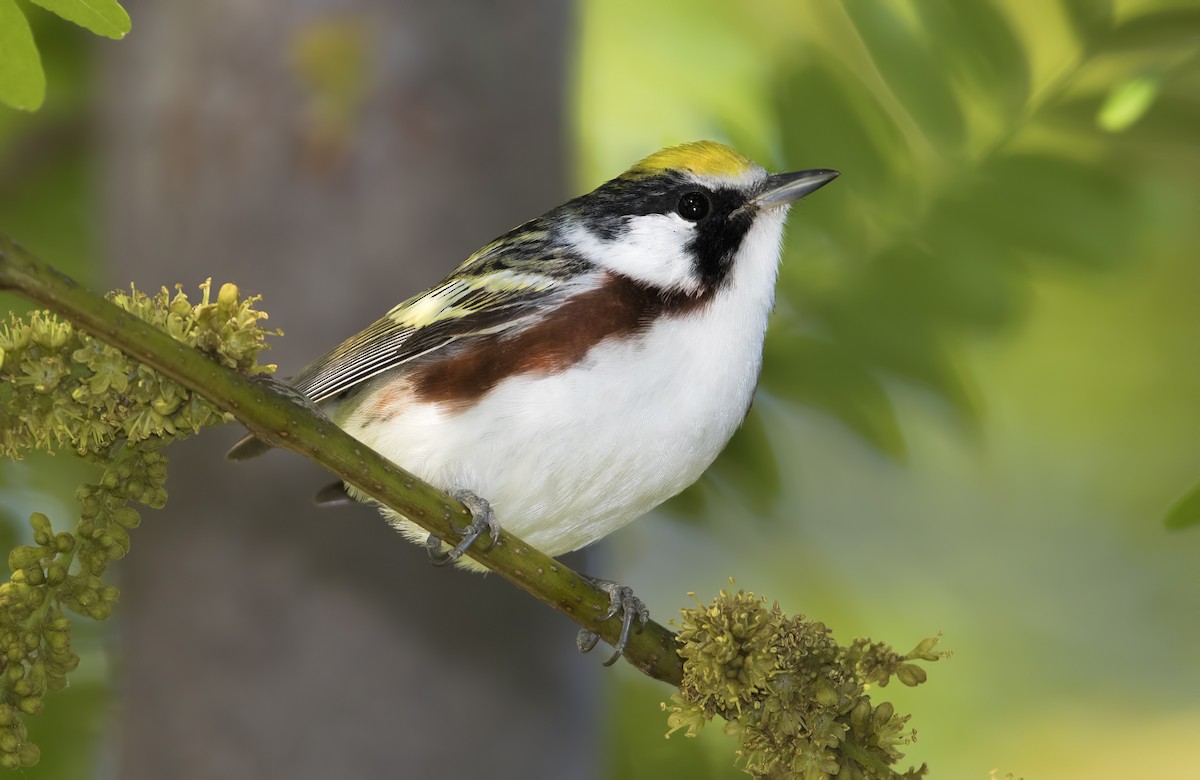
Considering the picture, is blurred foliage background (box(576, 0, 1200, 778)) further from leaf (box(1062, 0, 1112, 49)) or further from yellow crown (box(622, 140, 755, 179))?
yellow crown (box(622, 140, 755, 179))

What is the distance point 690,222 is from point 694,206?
4cm

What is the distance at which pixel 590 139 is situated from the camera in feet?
14.0

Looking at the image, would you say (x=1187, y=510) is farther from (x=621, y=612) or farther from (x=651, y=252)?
(x=651, y=252)

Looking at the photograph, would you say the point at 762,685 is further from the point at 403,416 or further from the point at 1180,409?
the point at 1180,409

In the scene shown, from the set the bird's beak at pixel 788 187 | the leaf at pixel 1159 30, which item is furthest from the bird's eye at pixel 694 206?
the leaf at pixel 1159 30

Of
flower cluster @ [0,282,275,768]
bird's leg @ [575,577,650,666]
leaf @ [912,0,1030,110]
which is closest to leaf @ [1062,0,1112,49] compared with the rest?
leaf @ [912,0,1030,110]

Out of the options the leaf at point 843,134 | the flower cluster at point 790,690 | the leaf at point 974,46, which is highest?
the leaf at point 974,46

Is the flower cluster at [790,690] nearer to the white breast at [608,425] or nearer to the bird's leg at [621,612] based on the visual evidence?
the bird's leg at [621,612]

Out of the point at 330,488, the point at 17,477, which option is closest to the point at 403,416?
the point at 330,488

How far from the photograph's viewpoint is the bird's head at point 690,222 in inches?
109

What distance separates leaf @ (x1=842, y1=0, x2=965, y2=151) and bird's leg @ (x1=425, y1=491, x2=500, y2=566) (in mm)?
1288

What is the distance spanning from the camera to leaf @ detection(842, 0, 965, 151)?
2.87m

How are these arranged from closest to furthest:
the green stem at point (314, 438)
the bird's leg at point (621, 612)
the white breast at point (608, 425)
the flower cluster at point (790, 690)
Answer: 1. the green stem at point (314, 438)
2. the flower cluster at point (790, 690)
3. the bird's leg at point (621, 612)
4. the white breast at point (608, 425)

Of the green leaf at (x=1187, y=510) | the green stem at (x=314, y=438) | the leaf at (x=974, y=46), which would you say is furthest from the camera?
the leaf at (x=974, y=46)
